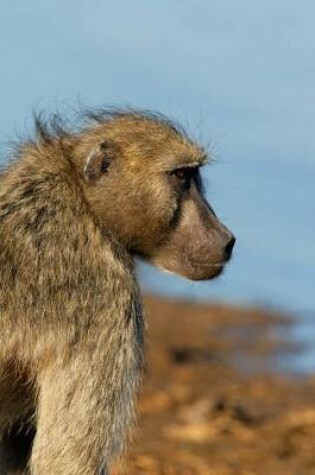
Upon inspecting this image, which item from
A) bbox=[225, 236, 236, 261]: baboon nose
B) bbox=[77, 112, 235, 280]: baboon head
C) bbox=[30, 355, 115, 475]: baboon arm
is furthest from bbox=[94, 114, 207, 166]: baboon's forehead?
bbox=[30, 355, 115, 475]: baboon arm

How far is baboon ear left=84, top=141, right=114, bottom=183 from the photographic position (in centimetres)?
779

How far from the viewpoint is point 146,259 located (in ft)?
26.1

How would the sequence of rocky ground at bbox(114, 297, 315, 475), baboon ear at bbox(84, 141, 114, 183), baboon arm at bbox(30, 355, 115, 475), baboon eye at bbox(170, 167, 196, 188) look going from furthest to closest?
rocky ground at bbox(114, 297, 315, 475)
baboon eye at bbox(170, 167, 196, 188)
baboon ear at bbox(84, 141, 114, 183)
baboon arm at bbox(30, 355, 115, 475)

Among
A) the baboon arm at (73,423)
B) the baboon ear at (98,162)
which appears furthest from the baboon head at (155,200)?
the baboon arm at (73,423)

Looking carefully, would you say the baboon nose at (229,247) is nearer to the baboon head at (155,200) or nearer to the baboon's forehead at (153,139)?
the baboon head at (155,200)

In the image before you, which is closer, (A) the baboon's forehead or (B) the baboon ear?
(B) the baboon ear

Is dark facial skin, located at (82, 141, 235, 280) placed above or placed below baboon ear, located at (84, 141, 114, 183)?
below

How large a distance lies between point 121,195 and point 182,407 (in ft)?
14.2

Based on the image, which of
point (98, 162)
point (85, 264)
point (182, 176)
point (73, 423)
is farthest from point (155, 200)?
point (73, 423)

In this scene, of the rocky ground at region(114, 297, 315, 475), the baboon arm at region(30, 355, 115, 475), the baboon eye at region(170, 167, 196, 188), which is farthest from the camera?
the rocky ground at region(114, 297, 315, 475)

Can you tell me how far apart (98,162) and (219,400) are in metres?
4.00

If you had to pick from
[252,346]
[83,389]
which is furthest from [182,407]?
[83,389]

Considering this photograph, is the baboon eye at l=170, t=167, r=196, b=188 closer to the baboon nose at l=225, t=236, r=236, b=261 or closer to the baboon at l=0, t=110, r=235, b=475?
the baboon at l=0, t=110, r=235, b=475

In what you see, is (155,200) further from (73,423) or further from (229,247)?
(73,423)
